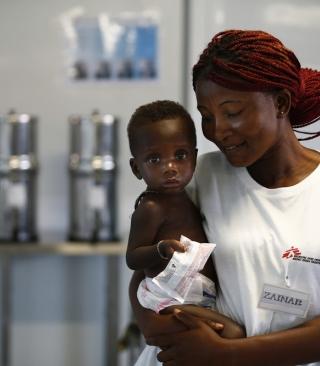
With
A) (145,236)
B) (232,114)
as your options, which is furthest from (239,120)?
(145,236)

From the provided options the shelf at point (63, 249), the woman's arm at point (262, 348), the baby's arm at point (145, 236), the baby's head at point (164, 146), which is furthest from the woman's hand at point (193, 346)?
the shelf at point (63, 249)

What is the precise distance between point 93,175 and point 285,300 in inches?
60.4

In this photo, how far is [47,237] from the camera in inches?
105

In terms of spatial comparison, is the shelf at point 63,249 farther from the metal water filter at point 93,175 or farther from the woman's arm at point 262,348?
the woman's arm at point 262,348

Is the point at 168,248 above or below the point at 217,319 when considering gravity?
above

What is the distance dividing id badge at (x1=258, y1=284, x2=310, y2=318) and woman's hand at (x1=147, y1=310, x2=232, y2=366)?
10cm

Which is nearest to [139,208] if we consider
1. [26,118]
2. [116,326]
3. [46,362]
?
[26,118]

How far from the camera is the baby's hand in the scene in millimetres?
1098

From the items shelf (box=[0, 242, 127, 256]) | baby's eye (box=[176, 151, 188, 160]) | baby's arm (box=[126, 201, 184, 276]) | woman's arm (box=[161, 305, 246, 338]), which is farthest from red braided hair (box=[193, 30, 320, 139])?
shelf (box=[0, 242, 127, 256])

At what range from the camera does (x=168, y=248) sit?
3.64ft

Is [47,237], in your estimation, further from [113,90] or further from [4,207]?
[113,90]

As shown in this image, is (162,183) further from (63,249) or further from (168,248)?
(63,249)

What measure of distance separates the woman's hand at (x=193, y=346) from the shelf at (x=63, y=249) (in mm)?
1286

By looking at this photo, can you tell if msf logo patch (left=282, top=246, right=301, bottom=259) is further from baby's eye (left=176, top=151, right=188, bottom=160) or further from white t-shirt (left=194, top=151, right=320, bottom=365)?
baby's eye (left=176, top=151, right=188, bottom=160)
